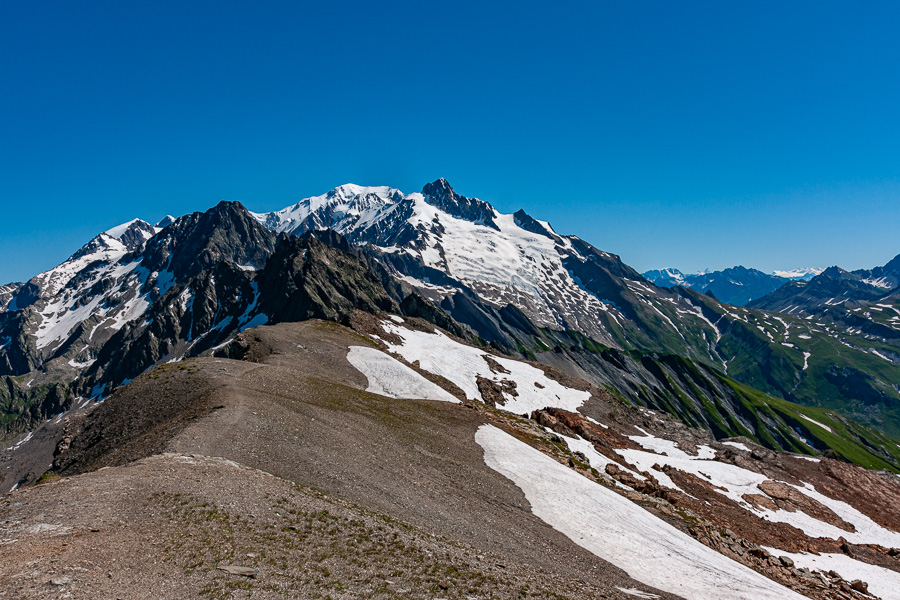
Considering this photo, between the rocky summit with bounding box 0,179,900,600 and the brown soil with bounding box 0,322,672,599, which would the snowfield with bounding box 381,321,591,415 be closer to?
the rocky summit with bounding box 0,179,900,600

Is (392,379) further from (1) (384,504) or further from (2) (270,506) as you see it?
(2) (270,506)

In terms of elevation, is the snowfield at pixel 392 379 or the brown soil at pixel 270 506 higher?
the snowfield at pixel 392 379

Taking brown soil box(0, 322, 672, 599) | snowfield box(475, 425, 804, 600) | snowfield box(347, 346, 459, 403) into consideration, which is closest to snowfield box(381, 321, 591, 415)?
snowfield box(347, 346, 459, 403)

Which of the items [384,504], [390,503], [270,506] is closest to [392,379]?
[390,503]

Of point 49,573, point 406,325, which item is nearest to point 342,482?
point 49,573

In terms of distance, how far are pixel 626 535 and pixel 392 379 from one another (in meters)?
38.5

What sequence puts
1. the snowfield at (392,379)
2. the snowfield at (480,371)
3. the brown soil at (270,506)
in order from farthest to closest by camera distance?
1. the snowfield at (480,371)
2. the snowfield at (392,379)
3. the brown soil at (270,506)

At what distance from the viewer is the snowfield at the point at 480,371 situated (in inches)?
3181

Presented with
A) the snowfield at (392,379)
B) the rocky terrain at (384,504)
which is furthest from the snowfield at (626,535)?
the snowfield at (392,379)

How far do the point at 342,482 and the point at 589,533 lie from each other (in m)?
18.3

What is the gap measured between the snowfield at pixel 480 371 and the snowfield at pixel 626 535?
3343cm

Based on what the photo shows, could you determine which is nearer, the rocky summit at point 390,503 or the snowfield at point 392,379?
the rocky summit at point 390,503

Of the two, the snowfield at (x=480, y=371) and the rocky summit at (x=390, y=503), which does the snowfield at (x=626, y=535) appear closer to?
the rocky summit at (x=390, y=503)

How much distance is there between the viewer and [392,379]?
65812 millimetres
